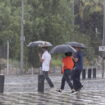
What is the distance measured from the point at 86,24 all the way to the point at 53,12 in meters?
25.6

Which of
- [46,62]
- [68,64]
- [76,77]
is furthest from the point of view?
[46,62]

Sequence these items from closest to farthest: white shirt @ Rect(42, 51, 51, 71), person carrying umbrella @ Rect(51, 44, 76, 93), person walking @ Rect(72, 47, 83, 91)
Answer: person carrying umbrella @ Rect(51, 44, 76, 93)
person walking @ Rect(72, 47, 83, 91)
white shirt @ Rect(42, 51, 51, 71)

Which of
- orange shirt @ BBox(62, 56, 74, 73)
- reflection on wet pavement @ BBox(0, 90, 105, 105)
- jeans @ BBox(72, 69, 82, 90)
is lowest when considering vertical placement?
reflection on wet pavement @ BBox(0, 90, 105, 105)

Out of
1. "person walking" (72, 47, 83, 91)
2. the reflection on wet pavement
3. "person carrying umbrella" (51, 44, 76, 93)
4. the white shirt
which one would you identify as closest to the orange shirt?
"person carrying umbrella" (51, 44, 76, 93)

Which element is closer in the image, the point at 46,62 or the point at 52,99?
the point at 52,99

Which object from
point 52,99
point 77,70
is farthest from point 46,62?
point 52,99

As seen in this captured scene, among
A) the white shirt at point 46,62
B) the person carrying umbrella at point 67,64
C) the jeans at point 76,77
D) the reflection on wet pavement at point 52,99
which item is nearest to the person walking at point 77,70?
the jeans at point 76,77

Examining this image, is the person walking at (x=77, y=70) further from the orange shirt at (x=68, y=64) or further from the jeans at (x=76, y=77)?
the orange shirt at (x=68, y=64)

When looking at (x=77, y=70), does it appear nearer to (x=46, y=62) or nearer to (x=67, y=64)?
(x=67, y=64)

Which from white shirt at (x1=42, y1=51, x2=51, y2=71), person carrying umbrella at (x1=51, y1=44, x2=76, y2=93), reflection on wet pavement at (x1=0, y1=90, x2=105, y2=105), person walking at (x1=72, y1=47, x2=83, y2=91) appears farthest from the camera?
white shirt at (x1=42, y1=51, x2=51, y2=71)

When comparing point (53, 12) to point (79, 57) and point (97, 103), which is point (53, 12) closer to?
point (79, 57)

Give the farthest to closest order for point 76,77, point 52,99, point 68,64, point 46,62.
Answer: point 46,62
point 76,77
point 68,64
point 52,99

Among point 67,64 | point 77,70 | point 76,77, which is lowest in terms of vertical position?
point 76,77

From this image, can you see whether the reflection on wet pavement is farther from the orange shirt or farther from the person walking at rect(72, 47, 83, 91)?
the orange shirt
